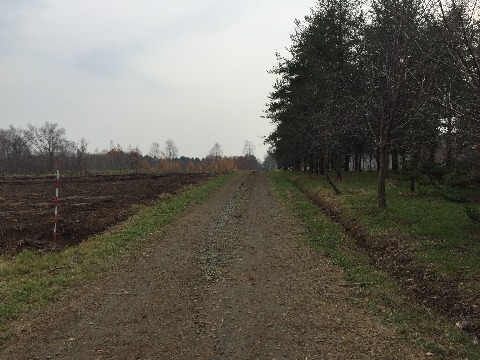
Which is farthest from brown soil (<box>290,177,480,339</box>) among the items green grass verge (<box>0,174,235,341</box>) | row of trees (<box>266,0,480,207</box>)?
green grass verge (<box>0,174,235,341</box>)

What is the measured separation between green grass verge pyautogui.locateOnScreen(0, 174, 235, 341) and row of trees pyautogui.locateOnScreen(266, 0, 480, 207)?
836 cm

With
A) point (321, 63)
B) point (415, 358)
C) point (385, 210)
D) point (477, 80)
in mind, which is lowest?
point (415, 358)

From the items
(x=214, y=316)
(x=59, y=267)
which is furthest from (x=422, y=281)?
(x=59, y=267)

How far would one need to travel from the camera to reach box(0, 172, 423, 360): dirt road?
512 cm

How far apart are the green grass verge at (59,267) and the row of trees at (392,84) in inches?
329

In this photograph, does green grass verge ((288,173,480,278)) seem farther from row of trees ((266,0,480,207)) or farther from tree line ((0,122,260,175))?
tree line ((0,122,260,175))

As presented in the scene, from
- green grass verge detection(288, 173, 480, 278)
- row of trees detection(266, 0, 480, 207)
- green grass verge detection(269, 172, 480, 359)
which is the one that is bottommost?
green grass verge detection(269, 172, 480, 359)

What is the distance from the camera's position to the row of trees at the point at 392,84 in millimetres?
7562

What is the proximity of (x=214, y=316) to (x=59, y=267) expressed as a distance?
4.75 meters

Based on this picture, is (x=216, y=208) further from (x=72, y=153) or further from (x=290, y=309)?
(x=72, y=153)

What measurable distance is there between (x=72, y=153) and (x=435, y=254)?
12664 centimetres

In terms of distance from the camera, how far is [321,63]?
25922mm

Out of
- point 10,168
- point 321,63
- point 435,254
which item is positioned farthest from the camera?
point 10,168

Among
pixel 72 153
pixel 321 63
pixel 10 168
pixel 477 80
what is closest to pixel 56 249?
pixel 477 80
